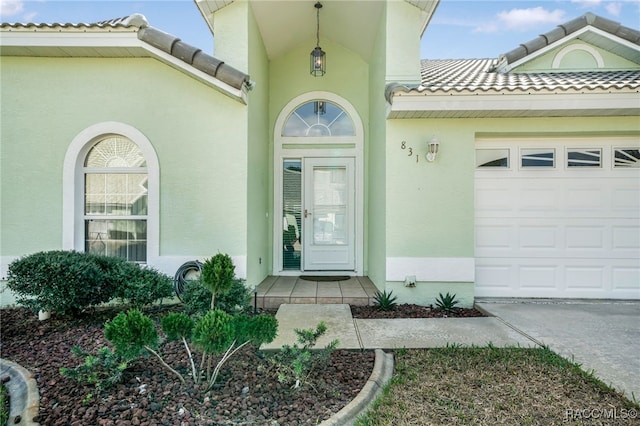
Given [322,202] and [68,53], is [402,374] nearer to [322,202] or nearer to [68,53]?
[322,202]

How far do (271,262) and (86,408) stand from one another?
16.1ft

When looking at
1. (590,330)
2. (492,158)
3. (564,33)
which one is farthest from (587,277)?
(564,33)

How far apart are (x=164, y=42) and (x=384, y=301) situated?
210 inches

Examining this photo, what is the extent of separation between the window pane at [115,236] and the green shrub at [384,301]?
4120 mm

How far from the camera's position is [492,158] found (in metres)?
6.00

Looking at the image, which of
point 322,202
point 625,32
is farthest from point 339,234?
point 625,32

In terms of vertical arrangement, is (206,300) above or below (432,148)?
below

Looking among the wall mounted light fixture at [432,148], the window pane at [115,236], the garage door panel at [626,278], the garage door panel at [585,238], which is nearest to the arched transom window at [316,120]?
the wall mounted light fixture at [432,148]

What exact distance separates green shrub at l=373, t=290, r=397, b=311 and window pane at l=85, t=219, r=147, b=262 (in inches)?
162

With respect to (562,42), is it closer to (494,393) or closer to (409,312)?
(409,312)

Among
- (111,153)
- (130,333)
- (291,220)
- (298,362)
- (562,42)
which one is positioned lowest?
(298,362)

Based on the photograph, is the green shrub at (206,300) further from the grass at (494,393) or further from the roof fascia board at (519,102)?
the roof fascia board at (519,102)

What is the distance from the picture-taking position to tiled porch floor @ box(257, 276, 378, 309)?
18.6 ft

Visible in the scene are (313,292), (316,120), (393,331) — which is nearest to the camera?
(393,331)
